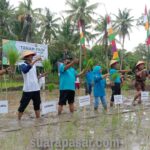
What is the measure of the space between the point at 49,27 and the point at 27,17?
8.17 m

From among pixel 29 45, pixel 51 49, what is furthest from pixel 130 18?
pixel 29 45

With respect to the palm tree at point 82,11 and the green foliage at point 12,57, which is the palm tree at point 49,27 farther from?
the green foliage at point 12,57

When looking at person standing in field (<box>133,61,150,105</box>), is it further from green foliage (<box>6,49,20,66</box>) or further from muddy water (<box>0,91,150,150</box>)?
green foliage (<box>6,49,20,66</box>)

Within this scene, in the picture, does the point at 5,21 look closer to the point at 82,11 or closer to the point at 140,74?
the point at 82,11

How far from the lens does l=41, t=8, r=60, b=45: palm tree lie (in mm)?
46188

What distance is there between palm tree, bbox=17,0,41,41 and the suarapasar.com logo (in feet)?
111

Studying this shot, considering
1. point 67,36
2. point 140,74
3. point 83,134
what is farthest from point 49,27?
point 83,134

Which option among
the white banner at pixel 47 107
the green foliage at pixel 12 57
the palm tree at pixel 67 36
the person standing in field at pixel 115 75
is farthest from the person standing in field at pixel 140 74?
the palm tree at pixel 67 36

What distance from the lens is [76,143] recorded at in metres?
5.28

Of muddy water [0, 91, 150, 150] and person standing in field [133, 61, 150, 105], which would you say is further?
person standing in field [133, 61, 150, 105]

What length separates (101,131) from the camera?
251 inches

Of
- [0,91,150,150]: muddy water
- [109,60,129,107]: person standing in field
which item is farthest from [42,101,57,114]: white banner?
[109,60,129,107]: person standing in field

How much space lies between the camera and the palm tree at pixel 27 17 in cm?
3888

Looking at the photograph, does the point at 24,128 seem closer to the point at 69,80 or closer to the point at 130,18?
the point at 69,80
